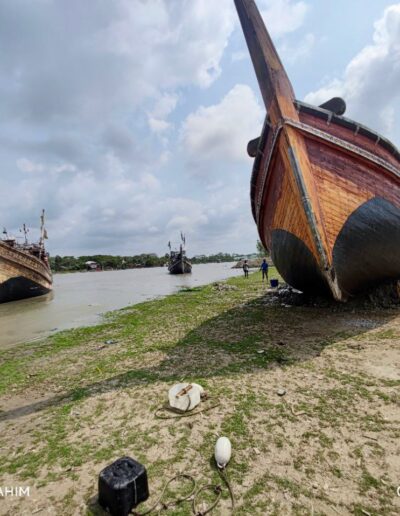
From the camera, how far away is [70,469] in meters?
2.76

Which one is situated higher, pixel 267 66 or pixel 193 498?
pixel 267 66

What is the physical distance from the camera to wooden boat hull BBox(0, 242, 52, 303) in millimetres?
20469

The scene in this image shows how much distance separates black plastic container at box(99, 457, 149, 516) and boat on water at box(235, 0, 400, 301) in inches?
195

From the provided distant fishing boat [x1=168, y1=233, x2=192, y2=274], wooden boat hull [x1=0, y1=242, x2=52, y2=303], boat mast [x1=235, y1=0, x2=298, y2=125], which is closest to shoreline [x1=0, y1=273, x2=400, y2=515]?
boat mast [x1=235, y1=0, x2=298, y2=125]

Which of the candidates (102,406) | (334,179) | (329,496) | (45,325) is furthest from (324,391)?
(45,325)

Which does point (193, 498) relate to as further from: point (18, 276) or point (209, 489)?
point (18, 276)

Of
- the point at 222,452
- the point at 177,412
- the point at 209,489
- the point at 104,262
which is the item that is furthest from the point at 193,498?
the point at 104,262

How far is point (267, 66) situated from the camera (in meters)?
6.61

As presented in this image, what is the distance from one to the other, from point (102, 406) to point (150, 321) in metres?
6.19

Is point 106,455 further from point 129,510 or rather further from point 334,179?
point 334,179

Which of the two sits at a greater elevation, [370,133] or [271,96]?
[271,96]

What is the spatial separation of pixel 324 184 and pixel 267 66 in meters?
3.23

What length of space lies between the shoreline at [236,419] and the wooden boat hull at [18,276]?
16.8m

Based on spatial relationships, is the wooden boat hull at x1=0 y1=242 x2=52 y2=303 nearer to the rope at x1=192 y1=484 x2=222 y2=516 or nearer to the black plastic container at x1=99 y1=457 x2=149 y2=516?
the black plastic container at x1=99 y1=457 x2=149 y2=516
